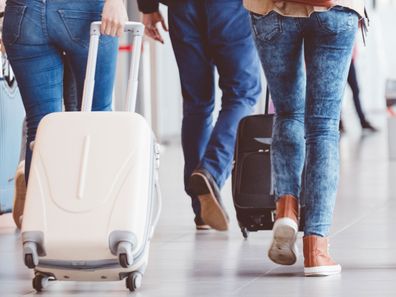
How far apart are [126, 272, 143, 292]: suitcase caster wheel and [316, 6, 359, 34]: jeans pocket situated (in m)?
1.02

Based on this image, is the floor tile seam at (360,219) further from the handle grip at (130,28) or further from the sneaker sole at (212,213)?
the handle grip at (130,28)

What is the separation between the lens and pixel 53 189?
3.67m

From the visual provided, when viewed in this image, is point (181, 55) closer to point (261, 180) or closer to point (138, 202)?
point (261, 180)

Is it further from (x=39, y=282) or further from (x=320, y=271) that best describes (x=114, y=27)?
(x=320, y=271)

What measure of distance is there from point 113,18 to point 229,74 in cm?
137

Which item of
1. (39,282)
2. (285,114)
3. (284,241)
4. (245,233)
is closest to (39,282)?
(39,282)

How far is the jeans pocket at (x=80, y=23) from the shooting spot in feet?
13.3

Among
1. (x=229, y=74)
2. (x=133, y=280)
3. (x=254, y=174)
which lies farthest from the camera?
(x=229, y=74)

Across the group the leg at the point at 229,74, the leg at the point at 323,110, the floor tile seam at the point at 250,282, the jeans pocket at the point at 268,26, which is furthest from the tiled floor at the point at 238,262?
the jeans pocket at the point at 268,26

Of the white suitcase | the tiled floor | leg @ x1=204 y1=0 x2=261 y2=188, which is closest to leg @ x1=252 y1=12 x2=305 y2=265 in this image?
the tiled floor

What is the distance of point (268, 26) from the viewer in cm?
402

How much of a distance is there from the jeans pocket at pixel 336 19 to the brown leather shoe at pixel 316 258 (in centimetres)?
70

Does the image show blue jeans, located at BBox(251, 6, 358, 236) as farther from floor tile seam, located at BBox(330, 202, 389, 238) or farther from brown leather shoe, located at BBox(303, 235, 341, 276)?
floor tile seam, located at BBox(330, 202, 389, 238)

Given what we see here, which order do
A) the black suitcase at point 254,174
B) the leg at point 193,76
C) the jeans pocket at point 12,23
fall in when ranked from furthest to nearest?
the leg at point 193,76 → the black suitcase at point 254,174 → the jeans pocket at point 12,23
